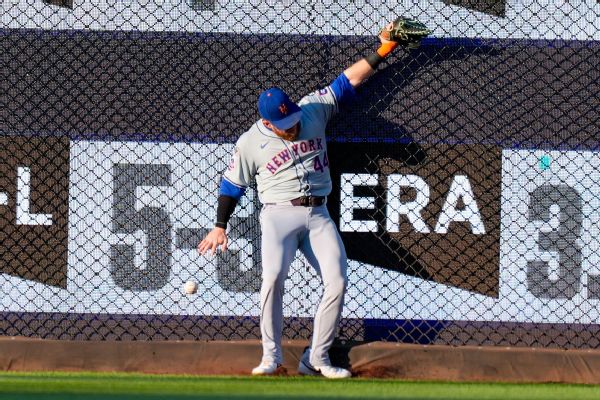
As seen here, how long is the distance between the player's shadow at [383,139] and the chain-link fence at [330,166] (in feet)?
0.05

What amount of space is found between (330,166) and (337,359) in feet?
4.32

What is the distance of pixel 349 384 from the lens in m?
5.43

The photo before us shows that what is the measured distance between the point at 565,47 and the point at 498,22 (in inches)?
19.3

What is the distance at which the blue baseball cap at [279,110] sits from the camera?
5.46m

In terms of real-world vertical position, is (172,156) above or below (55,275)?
above

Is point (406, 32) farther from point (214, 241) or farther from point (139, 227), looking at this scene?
point (139, 227)

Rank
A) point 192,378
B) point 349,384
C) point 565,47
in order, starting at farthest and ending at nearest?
1. point 565,47
2. point 192,378
3. point 349,384

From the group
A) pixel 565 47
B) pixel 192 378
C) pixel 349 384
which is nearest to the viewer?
pixel 349 384

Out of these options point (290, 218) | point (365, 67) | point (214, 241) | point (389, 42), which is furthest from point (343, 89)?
point (214, 241)

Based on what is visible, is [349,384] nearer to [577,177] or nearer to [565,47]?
[577,177]

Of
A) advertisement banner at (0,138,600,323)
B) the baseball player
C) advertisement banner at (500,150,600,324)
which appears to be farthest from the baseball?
advertisement banner at (500,150,600,324)

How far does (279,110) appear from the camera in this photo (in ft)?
17.9

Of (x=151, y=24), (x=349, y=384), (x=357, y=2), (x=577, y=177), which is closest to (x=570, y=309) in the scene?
(x=577, y=177)

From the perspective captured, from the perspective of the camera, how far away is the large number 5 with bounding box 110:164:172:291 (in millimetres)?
6297
